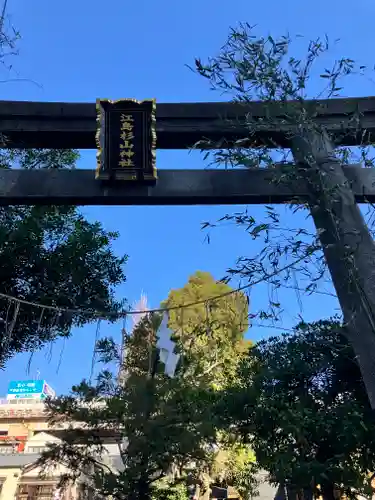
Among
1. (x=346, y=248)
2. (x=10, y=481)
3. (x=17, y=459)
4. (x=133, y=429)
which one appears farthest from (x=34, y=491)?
(x=346, y=248)

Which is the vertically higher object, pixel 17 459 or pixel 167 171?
pixel 17 459

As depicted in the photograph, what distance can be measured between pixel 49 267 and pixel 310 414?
5166mm

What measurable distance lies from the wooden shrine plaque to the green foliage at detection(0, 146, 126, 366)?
1330 mm

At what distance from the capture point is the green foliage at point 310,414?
24.0 feet

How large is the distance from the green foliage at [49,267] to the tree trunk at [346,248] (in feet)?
10.3

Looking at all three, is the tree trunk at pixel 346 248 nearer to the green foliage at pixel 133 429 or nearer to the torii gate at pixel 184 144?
the torii gate at pixel 184 144

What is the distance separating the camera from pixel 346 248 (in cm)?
327

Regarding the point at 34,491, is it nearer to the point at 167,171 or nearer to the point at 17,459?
the point at 17,459

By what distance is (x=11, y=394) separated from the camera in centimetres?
3412

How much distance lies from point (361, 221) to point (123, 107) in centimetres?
292

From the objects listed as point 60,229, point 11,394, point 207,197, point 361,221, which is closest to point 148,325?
point 60,229

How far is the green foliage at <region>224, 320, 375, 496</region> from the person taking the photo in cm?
730

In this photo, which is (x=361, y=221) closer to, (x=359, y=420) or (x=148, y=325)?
(x=359, y=420)

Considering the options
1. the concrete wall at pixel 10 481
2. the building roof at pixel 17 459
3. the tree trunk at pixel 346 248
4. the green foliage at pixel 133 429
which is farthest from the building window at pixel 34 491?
the tree trunk at pixel 346 248
